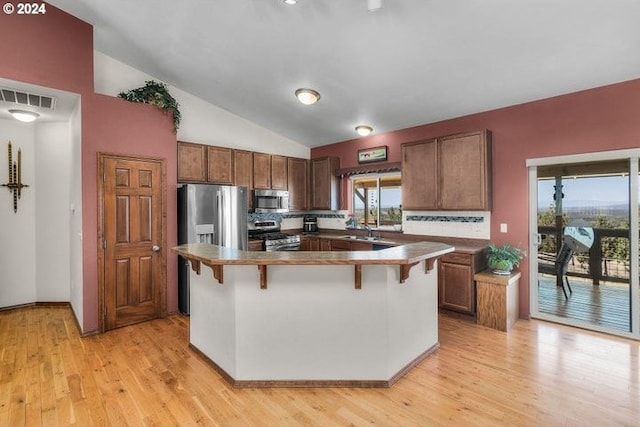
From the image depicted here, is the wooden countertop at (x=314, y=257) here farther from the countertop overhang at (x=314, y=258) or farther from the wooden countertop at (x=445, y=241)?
the wooden countertop at (x=445, y=241)

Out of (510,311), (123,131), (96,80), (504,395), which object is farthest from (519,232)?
(96,80)

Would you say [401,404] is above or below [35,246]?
below

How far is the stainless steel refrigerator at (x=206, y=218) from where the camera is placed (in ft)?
13.6

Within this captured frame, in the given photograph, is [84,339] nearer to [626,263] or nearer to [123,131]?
[123,131]

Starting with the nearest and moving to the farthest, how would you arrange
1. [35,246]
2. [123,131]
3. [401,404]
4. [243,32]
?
[401,404] < [243,32] < [123,131] < [35,246]

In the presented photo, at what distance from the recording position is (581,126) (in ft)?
11.4

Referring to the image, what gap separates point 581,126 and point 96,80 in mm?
5807

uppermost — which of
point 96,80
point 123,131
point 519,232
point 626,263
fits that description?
point 96,80

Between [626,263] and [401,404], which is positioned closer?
[401,404]

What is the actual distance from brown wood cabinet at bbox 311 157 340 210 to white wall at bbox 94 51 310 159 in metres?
0.55

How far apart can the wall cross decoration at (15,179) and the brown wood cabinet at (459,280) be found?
5.90 metres

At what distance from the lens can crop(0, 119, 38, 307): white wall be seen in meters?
4.38

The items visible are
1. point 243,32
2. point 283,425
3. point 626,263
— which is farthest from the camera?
point 626,263

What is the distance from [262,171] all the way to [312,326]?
3.47 meters
